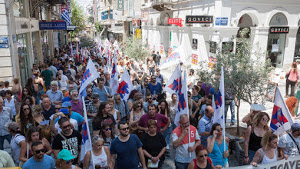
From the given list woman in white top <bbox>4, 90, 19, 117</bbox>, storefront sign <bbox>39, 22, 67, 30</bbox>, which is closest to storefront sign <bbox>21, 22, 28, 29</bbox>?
storefront sign <bbox>39, 22, 67, 30</bbox>

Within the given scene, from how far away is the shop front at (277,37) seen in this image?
666 inches

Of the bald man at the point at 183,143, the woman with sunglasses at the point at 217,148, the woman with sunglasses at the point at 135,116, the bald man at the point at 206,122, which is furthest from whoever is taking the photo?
the woman with sunglasses at the point at 135,116

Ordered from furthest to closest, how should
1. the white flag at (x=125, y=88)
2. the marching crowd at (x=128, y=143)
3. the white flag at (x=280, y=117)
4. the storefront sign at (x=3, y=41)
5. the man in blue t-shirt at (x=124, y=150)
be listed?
the storefront sign at (x=3, y=41) → the white flag at (x=125, y=88) → the white flag at (x=280, y=117) → the man in blue t-shirt at (x=124, y=150) → the marching crowd at (x=128, y=143)

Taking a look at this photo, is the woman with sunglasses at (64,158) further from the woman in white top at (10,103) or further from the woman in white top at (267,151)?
the woman in white top at (10,103)

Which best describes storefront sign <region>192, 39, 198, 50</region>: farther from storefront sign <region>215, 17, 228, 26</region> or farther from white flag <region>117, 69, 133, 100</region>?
white flag <region>117, 69, 133, 100</region>

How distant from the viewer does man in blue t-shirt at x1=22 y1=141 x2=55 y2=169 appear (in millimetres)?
3830

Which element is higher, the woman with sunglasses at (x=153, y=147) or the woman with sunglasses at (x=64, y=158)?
the woman with sunglasses at (x=64, y=158)

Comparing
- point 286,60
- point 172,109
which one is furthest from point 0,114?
point 286,60

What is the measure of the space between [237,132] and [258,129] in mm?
2887

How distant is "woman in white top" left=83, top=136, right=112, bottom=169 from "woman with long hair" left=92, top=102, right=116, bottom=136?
83 centimetres

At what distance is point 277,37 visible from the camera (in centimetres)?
1811

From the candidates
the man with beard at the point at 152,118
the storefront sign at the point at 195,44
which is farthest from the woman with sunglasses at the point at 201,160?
the storefront sign at the point at 195,44

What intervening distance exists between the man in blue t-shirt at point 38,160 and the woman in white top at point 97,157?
0.57m

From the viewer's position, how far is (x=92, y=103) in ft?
22.8
